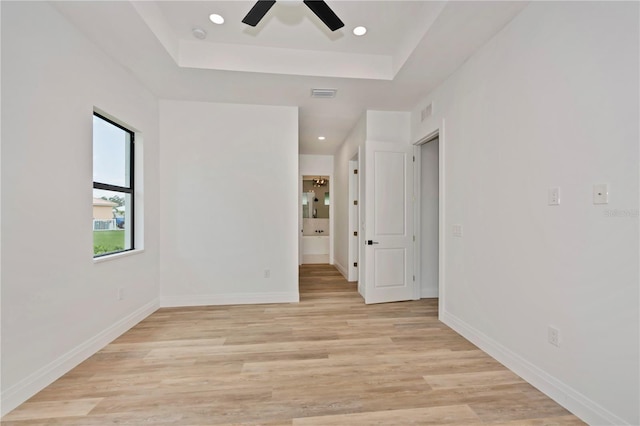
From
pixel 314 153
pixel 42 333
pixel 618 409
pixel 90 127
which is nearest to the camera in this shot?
pixel 618 409

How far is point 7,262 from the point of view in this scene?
5.44ft

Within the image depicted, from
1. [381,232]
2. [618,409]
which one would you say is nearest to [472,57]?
[381,232]

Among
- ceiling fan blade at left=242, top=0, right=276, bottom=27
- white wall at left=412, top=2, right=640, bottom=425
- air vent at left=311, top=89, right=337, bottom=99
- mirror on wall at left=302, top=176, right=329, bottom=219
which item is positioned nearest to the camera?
white wall at left=412, top=2, right=640, bottom=425

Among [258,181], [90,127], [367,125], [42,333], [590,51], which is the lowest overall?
[42,333]

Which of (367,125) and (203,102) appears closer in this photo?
(203,102)

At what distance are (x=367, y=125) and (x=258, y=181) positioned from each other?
69.7 inches

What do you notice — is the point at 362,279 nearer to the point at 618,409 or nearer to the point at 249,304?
the point at 249,304

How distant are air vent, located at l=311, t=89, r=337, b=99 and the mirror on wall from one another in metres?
5.07

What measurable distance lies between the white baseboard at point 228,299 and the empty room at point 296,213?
1.6 inches

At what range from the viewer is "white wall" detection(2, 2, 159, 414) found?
1.68 meters

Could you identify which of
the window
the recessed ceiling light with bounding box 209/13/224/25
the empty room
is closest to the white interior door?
the empty room

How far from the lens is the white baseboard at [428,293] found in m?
3.95

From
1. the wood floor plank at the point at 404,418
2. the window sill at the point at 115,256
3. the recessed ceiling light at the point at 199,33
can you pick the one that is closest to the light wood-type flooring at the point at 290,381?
the wood floor plank at the point at 404,418

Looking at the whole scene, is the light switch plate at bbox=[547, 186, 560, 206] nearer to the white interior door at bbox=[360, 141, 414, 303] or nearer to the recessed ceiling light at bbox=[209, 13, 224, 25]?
the white interior door at bbox=[360, 141, 414, 303]
